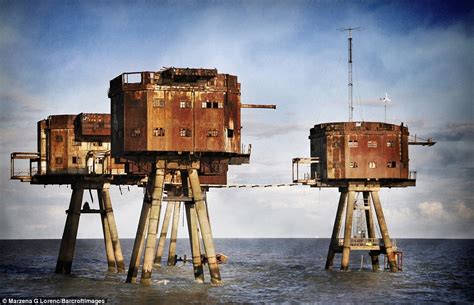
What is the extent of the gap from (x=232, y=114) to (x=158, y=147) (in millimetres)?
5109

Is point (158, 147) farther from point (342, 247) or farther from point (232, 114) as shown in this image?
point (342, 247)

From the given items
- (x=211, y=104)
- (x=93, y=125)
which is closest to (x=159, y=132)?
(x=211, y=104)

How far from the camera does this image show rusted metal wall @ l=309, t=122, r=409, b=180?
63.8 m

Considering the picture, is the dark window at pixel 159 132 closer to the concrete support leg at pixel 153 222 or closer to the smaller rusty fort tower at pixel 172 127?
the smaller rusty fort tower at pixel 172 127

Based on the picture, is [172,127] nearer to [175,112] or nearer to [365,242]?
[175,112]

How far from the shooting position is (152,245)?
4872 cm

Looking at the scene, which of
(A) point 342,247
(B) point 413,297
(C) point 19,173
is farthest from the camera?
(A) point 342,247

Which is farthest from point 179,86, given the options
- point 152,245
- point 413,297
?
point 413,297

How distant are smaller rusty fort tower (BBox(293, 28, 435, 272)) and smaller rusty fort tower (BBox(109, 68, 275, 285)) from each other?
1561cm

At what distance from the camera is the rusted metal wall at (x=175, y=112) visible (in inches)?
1912

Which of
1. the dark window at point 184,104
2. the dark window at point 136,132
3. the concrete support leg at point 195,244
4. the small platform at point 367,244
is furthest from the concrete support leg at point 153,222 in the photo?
the small platform at point 367,244

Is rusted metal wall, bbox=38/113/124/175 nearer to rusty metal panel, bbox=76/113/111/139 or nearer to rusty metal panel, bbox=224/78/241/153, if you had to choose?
rusty metal panel, bbox=76/113/111/139

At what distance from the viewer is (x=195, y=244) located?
52562mm

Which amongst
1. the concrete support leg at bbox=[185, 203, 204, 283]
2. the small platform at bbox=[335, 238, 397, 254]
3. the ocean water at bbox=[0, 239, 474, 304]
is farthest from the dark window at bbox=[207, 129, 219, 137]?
the small platform at bbox=[335, 238, 397, 254]
